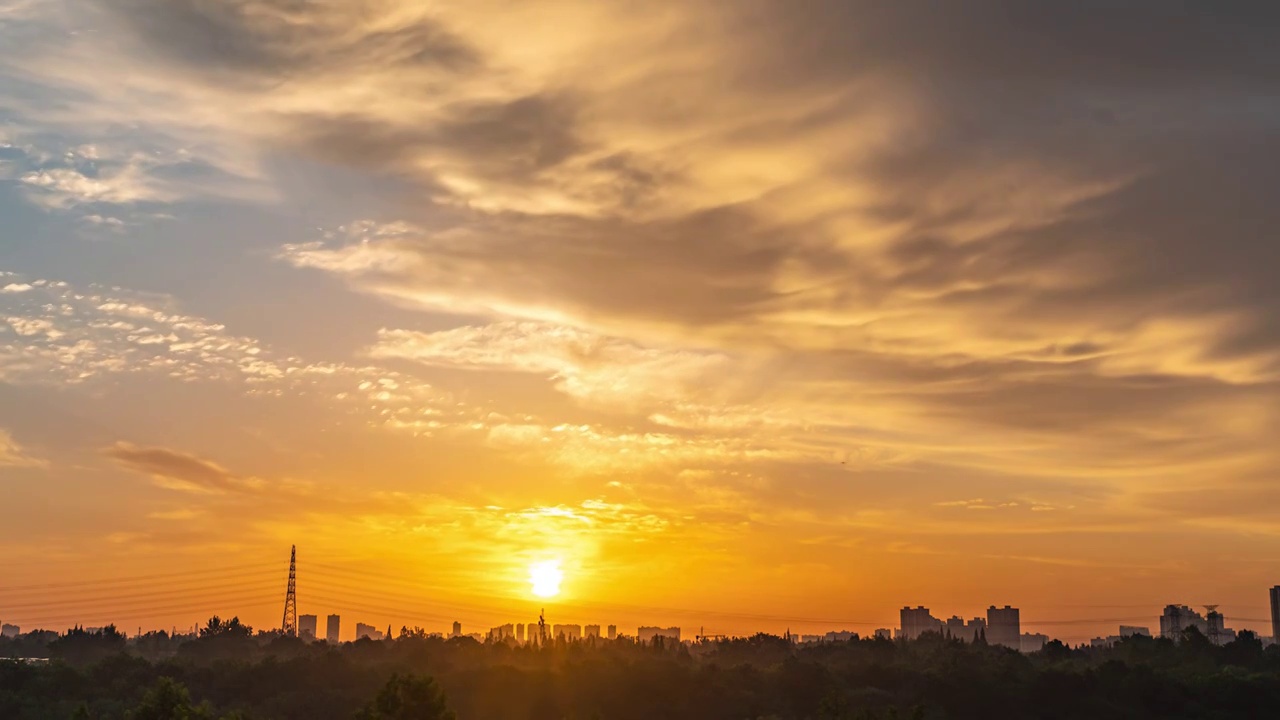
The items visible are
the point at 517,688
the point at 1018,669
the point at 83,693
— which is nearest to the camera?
the point at 83,693

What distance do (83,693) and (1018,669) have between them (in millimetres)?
141356

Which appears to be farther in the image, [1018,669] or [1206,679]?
[1018,669]

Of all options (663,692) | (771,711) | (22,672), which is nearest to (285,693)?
(22,672)

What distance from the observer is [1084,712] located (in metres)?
168

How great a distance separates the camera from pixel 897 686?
603 ft

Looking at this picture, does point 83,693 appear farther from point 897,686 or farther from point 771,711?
point 897,686

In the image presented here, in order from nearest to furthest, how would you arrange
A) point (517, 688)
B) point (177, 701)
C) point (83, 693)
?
1. point (177, 701)
2. point (83, 693)
3. point (517, 688)

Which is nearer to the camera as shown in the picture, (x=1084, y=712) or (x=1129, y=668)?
(x=1084, y=712)

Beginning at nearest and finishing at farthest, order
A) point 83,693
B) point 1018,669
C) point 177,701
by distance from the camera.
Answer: point 177,701
point 83,693
point 1018,669

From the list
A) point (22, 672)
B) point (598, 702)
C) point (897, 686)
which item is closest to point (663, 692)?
point (598, 702)

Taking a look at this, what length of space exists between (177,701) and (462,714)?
111784 mm

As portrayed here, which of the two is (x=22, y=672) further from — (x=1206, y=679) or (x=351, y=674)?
(x=1206, y=679)

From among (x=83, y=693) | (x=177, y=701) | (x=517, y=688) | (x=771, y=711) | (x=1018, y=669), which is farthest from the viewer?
(x=1018, y=669)

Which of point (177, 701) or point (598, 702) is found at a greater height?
point (177, 701)
